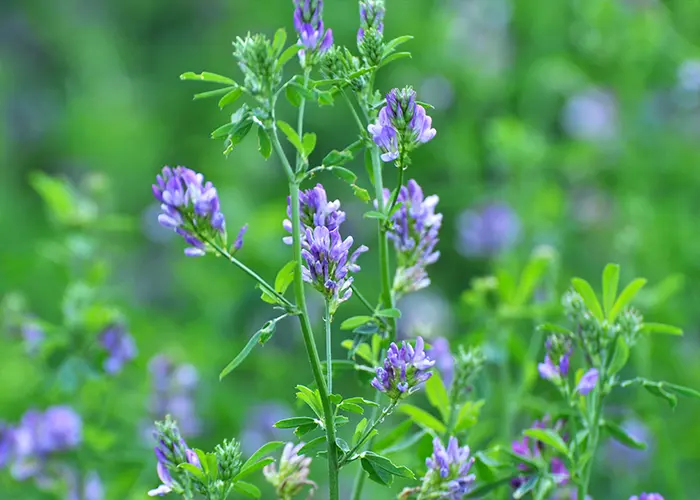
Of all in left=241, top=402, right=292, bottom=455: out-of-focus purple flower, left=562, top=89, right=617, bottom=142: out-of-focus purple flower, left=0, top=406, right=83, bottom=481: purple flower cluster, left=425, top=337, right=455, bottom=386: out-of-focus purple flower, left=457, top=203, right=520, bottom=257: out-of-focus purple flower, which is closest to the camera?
left=425, top=337, right=455, bottom=386: out-of-focus purple flower

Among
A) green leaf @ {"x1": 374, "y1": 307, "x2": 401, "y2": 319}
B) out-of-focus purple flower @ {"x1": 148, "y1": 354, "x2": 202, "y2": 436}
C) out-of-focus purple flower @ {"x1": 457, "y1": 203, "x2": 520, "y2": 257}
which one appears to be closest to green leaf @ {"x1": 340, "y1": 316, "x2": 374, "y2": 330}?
green leaf @ {"x1": 374, "y1": 307, "x2": 401, "y2": 319}

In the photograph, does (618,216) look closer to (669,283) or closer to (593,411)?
(669,283)

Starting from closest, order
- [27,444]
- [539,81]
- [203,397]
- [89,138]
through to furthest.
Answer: [27,444]
[203,397]
[539,81]
[89,138]

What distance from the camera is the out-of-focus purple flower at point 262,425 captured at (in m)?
2.84

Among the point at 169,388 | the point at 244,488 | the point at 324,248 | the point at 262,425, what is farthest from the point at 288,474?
the point at 262,425

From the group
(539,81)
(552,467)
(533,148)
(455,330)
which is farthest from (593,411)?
(539,81)

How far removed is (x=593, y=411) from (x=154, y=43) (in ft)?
22.1

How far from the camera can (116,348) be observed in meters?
1.88

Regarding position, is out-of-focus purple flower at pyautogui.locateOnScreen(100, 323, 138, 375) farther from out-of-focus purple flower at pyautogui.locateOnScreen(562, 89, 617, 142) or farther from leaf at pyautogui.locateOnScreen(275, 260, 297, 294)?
out-of-focus purple flower at pyautogui.locateOnScreen(562, 89, 617, 142)

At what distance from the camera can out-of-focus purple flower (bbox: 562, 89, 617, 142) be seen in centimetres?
359

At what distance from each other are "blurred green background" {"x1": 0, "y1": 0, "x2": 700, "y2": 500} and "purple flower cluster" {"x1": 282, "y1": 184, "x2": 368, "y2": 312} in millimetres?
502

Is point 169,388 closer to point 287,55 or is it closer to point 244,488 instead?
point 244,488

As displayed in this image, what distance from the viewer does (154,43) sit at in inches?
290

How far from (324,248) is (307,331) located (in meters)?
0.10
